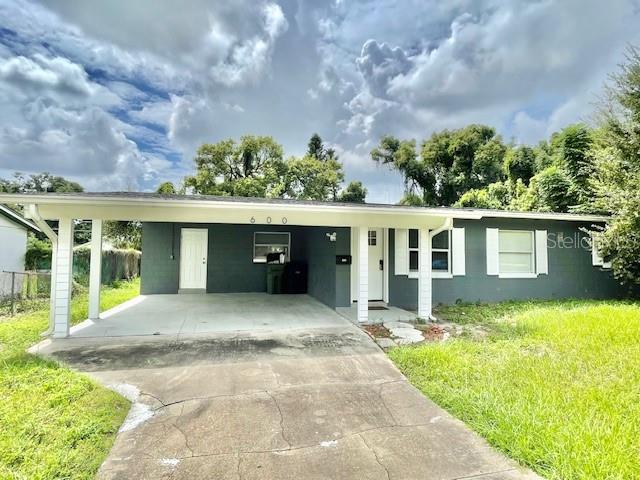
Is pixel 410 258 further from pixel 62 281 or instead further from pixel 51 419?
pixel 51 419

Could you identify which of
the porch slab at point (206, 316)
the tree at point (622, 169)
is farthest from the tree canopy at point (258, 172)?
the tree at point (622, 169)

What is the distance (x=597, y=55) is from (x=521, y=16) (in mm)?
3186

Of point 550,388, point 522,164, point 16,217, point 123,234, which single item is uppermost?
point 522,164

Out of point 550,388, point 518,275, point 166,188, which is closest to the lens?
point 550,388

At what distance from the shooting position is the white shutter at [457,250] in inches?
354

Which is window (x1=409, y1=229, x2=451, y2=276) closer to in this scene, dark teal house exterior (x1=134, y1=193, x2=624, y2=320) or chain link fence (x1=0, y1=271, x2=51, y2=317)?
dark teal house exterior (x1=134, y1=193, x2=624, y2=320)

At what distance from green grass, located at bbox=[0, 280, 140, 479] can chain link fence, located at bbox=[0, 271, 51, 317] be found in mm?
4653

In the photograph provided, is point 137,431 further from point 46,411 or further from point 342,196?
point 342,196

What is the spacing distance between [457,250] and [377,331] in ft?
13.3

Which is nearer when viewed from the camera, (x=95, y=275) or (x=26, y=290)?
(x=95, y=275)

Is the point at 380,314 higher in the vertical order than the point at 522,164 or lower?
lower

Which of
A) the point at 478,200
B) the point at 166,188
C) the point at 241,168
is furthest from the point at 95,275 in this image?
the point at 478,200

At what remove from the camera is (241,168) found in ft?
78.6

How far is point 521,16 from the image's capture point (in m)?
10.0
